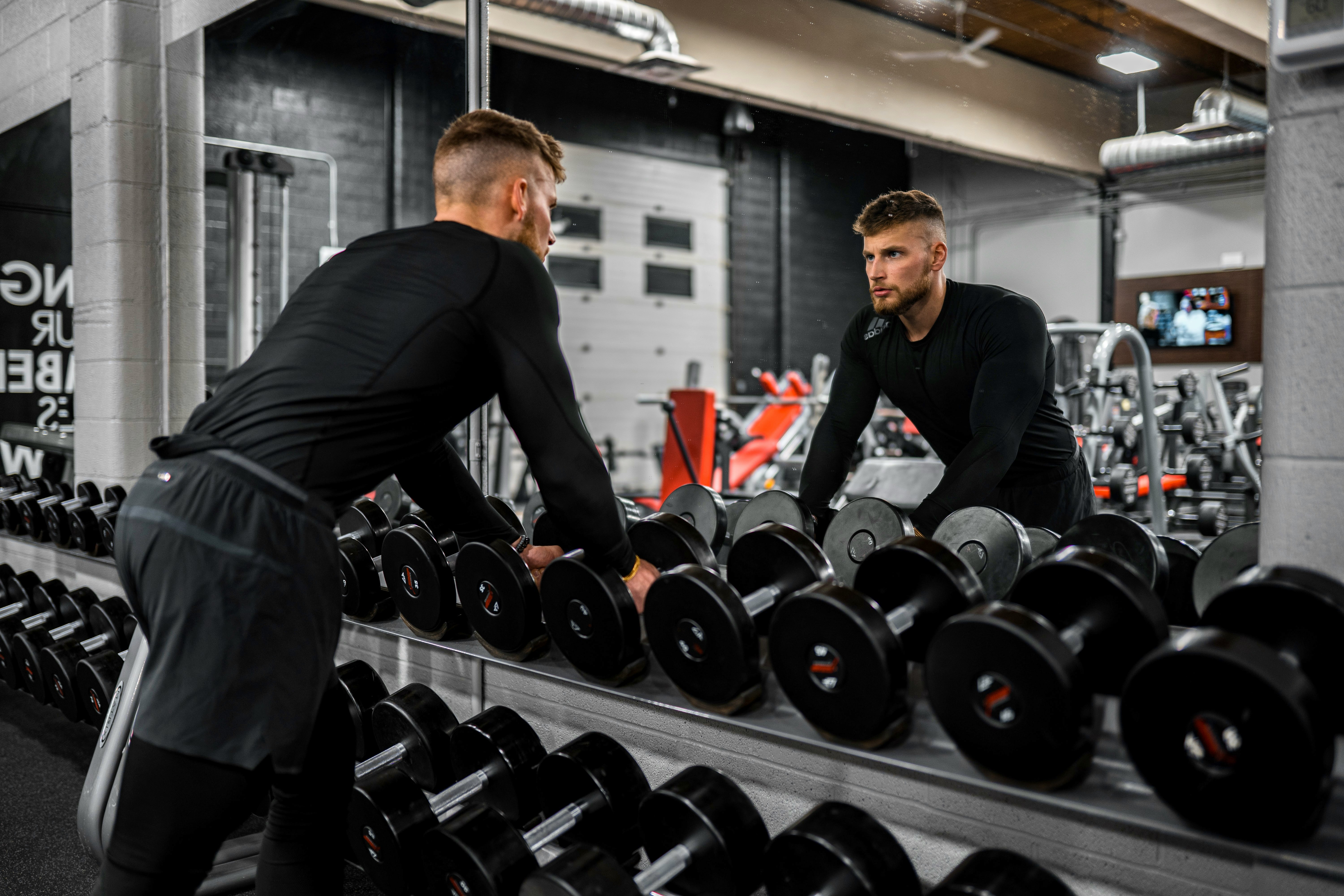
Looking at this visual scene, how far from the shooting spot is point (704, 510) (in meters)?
Result: 2.21

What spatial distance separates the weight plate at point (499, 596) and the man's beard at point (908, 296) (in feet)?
3.38

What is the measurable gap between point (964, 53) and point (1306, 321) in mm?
1439

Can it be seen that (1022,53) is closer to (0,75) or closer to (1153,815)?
(1153,815)

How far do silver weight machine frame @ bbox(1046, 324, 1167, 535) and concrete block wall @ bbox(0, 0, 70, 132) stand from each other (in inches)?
146

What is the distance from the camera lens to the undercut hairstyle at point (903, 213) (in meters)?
2.18

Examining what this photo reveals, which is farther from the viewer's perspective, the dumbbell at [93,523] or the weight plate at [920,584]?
the dumbbell at [93,523]

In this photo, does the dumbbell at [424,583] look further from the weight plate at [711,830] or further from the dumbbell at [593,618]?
the weight plate at [711,830]

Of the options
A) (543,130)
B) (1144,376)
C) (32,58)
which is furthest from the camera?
(543,130)

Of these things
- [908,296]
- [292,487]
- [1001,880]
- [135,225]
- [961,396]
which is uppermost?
[135,225]

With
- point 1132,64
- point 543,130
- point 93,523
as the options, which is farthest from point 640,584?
point 543,130

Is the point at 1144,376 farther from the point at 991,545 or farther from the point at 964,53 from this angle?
the point at 991,545

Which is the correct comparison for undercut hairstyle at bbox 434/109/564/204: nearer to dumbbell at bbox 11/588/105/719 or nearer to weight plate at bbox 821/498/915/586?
weight plate at bbox 821/498/915/586

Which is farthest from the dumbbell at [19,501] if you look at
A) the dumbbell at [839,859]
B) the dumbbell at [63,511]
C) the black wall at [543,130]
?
the dumbbell at [839,859]

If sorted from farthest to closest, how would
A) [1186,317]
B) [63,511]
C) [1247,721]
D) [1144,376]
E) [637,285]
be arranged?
[637,285]
[1186,317]
[1144,376]
[63,511]
[1247,721]
